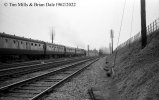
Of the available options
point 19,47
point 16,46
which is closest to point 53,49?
point 19,47

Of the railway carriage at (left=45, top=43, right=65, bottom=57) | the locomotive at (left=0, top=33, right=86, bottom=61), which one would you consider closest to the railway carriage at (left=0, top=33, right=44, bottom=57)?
the locomotive at (left=0, top=33, right=86, bottom=61)

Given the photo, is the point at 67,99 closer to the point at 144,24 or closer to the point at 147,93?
the point at 147,93

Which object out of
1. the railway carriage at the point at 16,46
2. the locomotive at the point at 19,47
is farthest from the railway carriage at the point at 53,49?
the railway carriage at the point at 16,46

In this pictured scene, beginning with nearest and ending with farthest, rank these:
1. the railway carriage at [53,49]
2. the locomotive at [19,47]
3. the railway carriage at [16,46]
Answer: the railway carriage at [16,46]
the locomotive at [19,47]
the railway carriage at [53,49]

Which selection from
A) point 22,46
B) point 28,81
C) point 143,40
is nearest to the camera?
point 28,81

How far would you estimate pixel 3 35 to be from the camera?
19.1 m

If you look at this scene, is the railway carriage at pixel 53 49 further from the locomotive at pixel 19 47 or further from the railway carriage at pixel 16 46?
the railway carriage at pixel 16 46

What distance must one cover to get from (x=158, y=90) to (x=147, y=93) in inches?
13.8

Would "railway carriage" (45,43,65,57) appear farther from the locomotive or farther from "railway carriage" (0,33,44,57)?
"railway carriage" (0,33,44,57)

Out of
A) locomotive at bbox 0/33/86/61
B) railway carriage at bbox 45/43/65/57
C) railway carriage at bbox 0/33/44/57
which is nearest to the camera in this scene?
railway carriage at bbox 0/33/44/57

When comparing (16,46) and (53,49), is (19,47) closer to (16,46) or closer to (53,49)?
(16,46)

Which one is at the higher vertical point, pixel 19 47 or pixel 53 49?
pixel 53 49

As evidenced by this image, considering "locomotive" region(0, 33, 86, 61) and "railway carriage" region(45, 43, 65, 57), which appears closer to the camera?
"locomotive" region(0, 33, 86, 61)

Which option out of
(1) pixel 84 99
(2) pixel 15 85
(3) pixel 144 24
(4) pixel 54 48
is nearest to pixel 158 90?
(1) pixel 84 99
